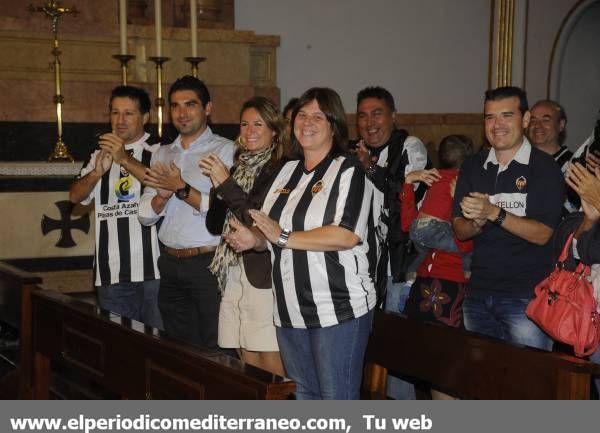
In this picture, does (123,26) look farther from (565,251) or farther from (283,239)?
(565,251)

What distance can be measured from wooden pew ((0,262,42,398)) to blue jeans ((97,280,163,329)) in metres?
0.33

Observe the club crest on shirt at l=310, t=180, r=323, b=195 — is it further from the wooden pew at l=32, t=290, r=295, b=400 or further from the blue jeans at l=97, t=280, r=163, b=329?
the blue jeans at l=97, t=280, r=163, b=329

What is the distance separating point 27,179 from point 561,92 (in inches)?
217

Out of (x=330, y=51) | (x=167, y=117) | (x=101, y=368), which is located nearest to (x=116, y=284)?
(x=101, y=368)

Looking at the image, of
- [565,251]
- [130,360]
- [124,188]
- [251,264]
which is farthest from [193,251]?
[565,251]

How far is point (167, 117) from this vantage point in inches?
261

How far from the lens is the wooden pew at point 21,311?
4094mm

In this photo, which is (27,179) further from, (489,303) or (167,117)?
(489,303)

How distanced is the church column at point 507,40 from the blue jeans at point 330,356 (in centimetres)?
564

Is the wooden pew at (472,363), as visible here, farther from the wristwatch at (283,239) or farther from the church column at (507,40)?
the church column at (507,40)

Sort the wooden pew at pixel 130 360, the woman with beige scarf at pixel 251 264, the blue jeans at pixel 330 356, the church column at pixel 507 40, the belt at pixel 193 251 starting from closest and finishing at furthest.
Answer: the wooden pew at pixel 130 360 → the blue jeans at pixel 330 356 → the woman with beige scarf at pixel 251 264 → the belt at pixel 193 251 → the church column at pixel 507 40

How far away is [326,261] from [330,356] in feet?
1.06

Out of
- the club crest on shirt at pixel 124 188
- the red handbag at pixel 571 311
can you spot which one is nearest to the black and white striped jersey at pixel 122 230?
the club crest on shirt at pixel 124 188

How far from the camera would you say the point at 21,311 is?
4125mm
